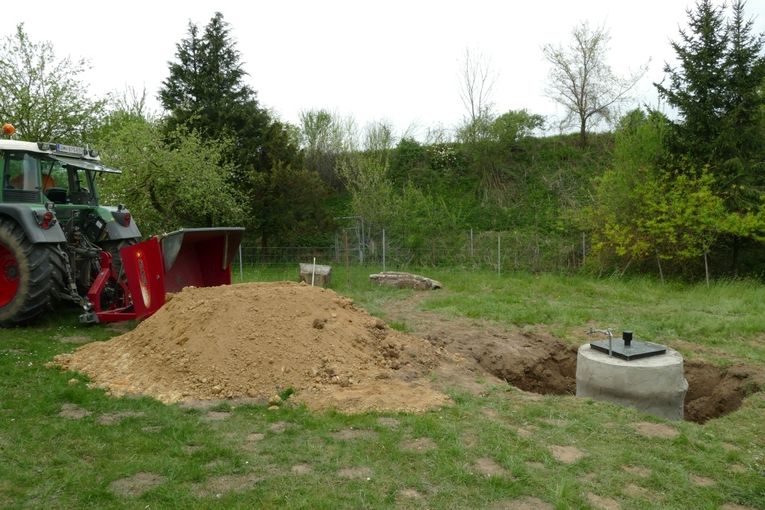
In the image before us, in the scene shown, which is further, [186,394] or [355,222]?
[355,222]

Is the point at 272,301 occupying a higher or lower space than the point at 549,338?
higher

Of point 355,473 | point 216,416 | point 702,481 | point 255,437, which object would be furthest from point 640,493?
point 216,416

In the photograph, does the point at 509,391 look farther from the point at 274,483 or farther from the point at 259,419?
the point at 274,483

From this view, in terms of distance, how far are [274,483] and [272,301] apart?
3.29 meters

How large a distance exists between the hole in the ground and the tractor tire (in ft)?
18.5

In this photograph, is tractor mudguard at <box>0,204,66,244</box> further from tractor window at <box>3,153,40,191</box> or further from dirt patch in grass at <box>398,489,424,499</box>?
dirt patch in grass at <box>398,489,424,499</box>

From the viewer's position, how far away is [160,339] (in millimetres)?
6559

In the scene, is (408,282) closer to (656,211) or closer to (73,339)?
(656,211)

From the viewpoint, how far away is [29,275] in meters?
7.65

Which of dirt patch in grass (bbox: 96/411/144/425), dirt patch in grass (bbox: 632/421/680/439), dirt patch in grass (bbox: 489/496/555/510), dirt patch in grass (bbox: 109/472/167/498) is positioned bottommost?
dirt patch in grass (bbox: 632/421/680/439)

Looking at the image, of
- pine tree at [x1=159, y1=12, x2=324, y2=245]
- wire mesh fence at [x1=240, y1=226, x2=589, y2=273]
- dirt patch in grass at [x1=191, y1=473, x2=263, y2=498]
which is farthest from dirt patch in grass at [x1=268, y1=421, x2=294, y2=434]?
pine tree at [x1=159, y1=12, x2=324, y2=245]

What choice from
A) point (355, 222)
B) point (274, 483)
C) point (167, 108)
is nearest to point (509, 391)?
point (274, 483)

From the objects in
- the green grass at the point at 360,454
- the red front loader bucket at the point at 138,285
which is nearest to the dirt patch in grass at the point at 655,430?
the green grass at the point at 360,454

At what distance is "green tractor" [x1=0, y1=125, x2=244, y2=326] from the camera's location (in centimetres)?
767
